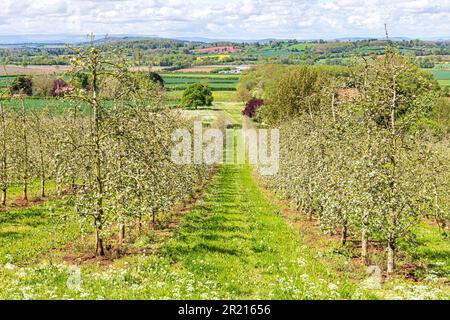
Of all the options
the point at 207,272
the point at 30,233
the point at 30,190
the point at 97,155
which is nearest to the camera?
the point at 207,272

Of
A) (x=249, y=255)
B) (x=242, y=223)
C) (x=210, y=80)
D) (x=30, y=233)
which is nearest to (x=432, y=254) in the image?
(x=249, y=255)

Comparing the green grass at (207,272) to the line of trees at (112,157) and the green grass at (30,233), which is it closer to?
the green grass at (30,233)

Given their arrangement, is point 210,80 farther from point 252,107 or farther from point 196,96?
point 252,107

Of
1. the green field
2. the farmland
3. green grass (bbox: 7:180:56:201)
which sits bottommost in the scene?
green grass (bbox: 7:180:56:201)

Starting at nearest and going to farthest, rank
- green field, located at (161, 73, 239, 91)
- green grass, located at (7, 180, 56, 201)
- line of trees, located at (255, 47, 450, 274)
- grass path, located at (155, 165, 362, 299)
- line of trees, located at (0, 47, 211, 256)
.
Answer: grass path, located at (155, 165, 362, 299)
line of trees, located at (255, 47, 450, 274)
line of trees, located at (0, 47, 211, 256)
green grass, located at (7, 180, 56, 201)
green field, located at (161, 73, 239, 91)

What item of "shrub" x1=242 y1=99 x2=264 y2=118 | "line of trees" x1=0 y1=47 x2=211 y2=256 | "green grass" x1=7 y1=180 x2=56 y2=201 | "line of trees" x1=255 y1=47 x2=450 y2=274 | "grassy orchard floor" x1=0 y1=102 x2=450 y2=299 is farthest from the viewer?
"shrub" x1=242 y1=99 x2=264 y2=118

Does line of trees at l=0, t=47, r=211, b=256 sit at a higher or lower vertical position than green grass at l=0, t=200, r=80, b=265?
higher

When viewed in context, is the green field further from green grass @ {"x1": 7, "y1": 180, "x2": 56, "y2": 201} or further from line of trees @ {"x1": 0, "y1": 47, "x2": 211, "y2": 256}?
line of trees @ {"x1": 0, "y1": 47, "x2": 211, "y2": 256}

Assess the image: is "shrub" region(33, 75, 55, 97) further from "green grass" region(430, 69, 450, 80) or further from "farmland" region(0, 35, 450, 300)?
"green grass" region(430, 69, 450, 80)

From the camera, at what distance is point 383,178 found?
15594 mm

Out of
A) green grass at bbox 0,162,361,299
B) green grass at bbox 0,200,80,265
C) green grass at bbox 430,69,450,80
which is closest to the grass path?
green grass at bbox 0,162,361,299

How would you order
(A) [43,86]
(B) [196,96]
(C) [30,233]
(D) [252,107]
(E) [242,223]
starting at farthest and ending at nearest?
1. (B) [196,96]
2. (D) [252,107]
3. (A) [43,86]
4. (E) [242,223]
5. (C) [30,233]

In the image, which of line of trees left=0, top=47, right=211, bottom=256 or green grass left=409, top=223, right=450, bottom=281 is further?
line of trees left=0, top=47, right=211, bottom=256
